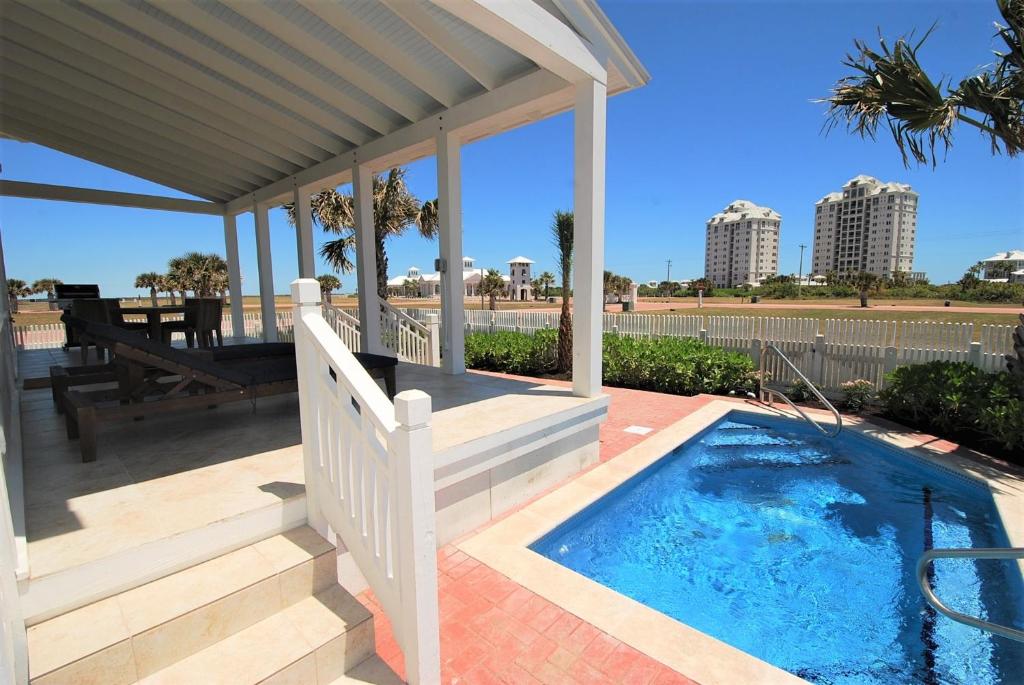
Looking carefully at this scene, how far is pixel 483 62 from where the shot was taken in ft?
14.9

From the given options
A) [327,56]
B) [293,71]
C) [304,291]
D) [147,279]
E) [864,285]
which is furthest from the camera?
[147,279]

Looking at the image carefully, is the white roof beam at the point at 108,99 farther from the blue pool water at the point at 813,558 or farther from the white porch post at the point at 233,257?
the blue pool water at the point at 813,558

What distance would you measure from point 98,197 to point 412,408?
953cm

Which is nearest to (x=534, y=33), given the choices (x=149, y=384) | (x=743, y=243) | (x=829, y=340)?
(x=149, y=384)

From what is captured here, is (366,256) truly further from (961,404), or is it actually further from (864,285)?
(864,285)

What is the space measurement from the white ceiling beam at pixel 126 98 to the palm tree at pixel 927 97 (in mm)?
8435

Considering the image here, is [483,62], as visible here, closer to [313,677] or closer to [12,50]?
[12,50]

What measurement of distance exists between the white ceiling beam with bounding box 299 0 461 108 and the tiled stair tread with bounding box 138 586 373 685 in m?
4.29

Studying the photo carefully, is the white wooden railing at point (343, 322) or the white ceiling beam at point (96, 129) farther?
the white wooden railing at point (343, 322)

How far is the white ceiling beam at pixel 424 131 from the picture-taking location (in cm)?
452

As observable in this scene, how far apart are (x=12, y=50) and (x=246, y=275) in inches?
240

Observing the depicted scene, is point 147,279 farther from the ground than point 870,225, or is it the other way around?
point 870,225

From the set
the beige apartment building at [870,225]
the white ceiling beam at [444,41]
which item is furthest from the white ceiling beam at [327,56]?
the beige apartment building at [870,225]

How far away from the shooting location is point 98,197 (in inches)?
304
